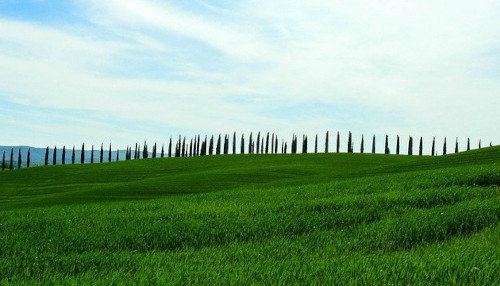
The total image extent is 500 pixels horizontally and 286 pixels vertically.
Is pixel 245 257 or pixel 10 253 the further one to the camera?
pixel 10 253

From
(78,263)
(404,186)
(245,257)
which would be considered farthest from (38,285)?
(404,186)

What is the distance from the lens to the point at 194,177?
51906 mm

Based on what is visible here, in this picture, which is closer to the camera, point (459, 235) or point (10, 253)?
point (10, 253)

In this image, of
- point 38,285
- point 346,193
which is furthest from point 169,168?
point 38,285

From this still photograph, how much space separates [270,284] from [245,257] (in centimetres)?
355

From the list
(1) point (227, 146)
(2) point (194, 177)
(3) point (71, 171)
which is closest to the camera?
(2) point (194, 177)

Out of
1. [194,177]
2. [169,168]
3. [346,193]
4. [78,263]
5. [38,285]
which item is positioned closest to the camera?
[38,285]

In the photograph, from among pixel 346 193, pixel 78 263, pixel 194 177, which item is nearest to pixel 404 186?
pixel 346 193

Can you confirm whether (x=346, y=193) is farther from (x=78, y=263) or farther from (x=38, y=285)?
(x=38, y=285)

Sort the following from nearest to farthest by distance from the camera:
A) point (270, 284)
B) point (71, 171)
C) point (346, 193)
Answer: point (270, 284) → point (346, 193) → point (71, 171)

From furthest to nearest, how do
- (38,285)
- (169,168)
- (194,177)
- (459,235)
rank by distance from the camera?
(169,168) < (194,177) < (459,235) < (38,285)

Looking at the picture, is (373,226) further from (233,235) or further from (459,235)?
(233,235)

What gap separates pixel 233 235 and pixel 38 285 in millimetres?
6735

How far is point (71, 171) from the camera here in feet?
284
